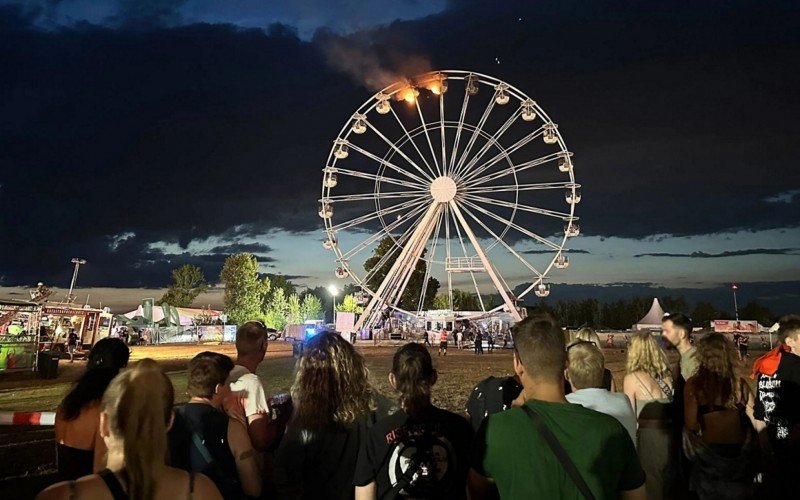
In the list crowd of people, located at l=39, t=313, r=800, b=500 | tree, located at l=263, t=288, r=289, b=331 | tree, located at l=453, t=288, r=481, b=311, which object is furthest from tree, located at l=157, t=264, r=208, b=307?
crowd of people, located at l=39, t=313, r=800, b=500

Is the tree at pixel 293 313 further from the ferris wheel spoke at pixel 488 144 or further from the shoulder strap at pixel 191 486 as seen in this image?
the shoulder strap at pixel 191 486

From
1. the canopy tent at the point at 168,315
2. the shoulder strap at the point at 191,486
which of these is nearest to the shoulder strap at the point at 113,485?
the shoulder strap at the point at 191,486

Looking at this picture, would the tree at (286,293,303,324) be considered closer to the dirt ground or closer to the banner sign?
the banner sign

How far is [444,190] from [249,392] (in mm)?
32309

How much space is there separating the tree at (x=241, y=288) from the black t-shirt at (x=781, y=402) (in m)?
77.8

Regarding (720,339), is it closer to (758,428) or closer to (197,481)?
(758,428)

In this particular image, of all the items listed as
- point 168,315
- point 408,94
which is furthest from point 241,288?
point 408,94

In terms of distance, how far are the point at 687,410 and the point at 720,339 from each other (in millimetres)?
663

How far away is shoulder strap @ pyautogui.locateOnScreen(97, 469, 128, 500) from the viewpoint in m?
1.87

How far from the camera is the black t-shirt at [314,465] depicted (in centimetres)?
308

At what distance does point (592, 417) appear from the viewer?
2311 mm

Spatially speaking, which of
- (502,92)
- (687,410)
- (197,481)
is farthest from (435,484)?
(502,92)

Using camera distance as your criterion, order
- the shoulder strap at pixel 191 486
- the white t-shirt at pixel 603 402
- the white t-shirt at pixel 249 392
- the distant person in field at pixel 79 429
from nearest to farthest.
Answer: the shoulder strap at pixel 191 486
the distant person in field at pixel 79 429
the white t-shirt at pixel 603 402
the white t-shirt at pixel 249 392

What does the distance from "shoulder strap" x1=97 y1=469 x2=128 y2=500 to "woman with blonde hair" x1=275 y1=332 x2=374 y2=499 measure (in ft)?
4.19
